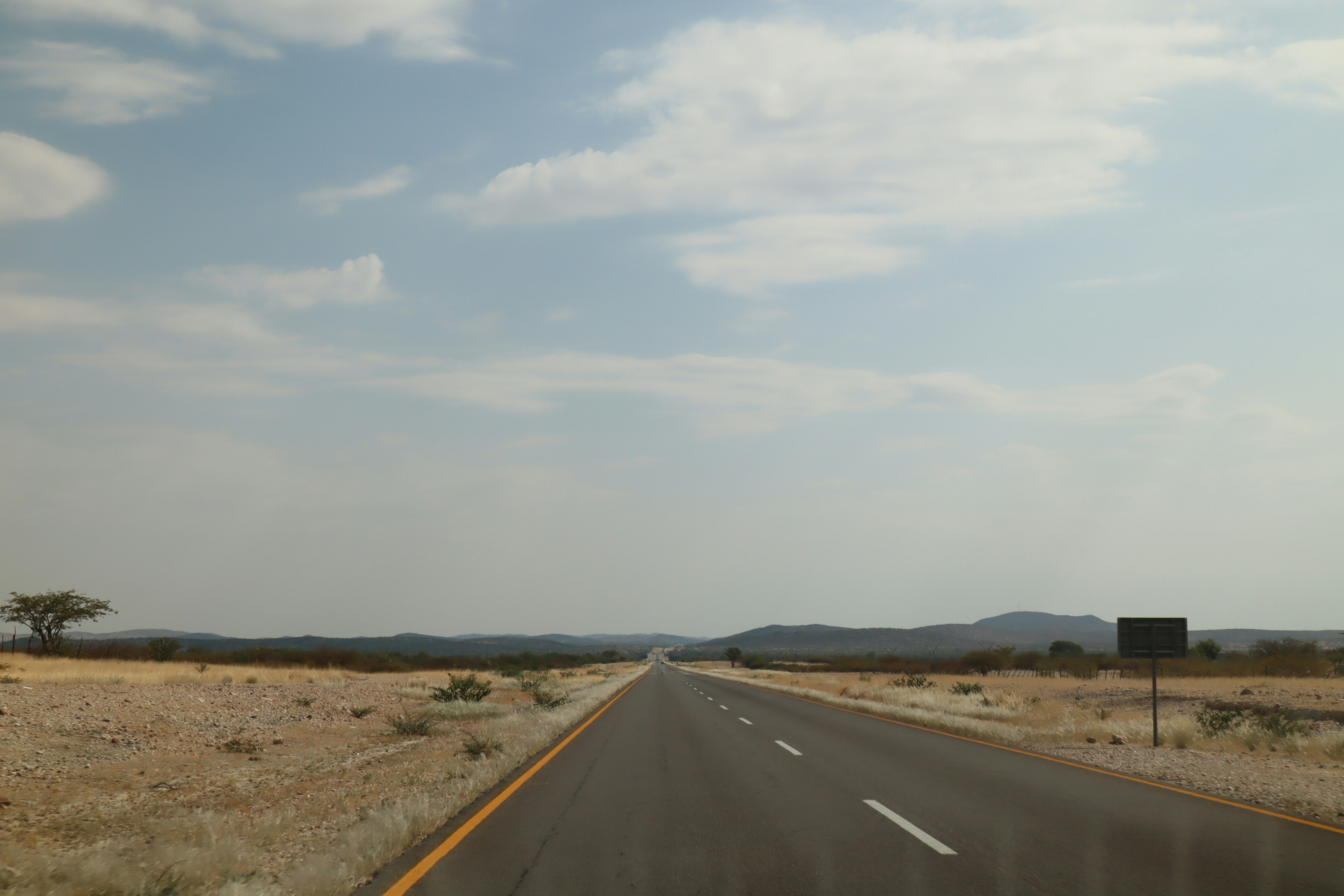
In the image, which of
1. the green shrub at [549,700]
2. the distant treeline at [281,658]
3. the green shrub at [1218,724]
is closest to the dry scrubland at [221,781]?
the green shrub at [549,700]

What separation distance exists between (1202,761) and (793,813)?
8664 millimetres

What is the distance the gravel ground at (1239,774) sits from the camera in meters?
9.30

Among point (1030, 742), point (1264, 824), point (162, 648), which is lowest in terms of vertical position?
point (162, 648)

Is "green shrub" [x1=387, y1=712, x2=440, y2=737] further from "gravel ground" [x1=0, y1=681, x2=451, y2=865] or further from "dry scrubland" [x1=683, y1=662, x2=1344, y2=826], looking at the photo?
"dry scrubland" [x1=683, y1=662, x2=1344, y2=826]

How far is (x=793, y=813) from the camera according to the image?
8.89 meters

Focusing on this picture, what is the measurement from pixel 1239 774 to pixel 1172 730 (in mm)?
5946

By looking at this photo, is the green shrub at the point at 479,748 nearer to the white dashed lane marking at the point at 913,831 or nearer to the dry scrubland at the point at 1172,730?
the white dashed lane marking at the point at 913,831

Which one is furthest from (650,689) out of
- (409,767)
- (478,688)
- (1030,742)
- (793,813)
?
(793,813)

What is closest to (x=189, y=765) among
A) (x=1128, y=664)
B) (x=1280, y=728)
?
(x=1280, y=728)

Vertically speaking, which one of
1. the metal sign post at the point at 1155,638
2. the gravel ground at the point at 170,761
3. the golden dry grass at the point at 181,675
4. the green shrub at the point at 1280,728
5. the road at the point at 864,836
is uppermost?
the metal sign post at the point at 1155,638

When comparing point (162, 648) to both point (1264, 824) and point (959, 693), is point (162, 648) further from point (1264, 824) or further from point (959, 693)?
point (1264, 824)

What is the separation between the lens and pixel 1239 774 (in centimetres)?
1170

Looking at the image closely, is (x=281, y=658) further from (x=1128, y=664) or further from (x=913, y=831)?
(x=1128, y=664)

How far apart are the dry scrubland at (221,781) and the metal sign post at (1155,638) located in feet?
39.9
